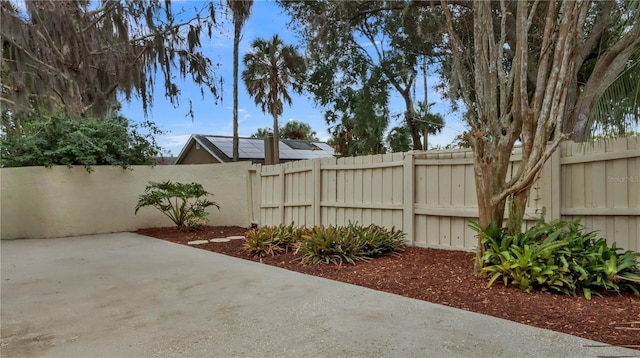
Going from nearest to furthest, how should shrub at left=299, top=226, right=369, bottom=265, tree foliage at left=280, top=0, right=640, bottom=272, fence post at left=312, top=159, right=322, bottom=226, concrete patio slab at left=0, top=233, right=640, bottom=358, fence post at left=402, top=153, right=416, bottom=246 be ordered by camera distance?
concrete patio slab at left=0, top=233, right=640, bottom=358, tree foliage at left=280, top=0, right=640, bottom=272, shrub at left=299, top=226, right=369, bottom=265, fence post at left=402, top=153, right=416, bottom=246, fence post at left=312, top=159, right=322, bottom=226

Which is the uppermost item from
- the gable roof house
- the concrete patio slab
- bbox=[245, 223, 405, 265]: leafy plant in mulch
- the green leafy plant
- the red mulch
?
the gable roof house

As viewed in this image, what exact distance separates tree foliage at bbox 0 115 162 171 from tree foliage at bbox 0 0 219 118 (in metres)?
2.34

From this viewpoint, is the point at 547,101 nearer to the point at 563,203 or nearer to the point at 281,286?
the point at 563,203

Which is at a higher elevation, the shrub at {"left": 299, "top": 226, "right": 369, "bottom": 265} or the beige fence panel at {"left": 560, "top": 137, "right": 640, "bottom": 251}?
the beige fence panel at {"left": 560, "top": 137, "right": 640, "bottom": 251}

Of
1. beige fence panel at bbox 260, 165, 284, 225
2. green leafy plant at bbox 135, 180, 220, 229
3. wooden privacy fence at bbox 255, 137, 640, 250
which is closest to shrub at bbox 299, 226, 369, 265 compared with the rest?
wooden privacy fence at bbox 255, 137, 640, 250

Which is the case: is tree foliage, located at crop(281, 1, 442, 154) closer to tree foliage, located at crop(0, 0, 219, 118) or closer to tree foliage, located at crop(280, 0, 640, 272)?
tree foliage, located at crop(0, 0, 219, 118)

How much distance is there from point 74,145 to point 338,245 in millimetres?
6631

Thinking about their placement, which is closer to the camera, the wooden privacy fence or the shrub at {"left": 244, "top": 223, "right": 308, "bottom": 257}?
the wooden privacy fence

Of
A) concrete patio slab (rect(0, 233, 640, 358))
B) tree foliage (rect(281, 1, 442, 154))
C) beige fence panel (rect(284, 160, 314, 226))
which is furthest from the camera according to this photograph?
tree foliage (rect(281, 1, 442, 154))

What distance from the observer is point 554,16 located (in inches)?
151

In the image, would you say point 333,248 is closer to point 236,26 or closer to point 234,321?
point 234,321

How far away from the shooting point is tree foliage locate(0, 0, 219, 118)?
10.6 m

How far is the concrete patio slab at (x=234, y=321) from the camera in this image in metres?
2.43

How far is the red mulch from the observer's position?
2678mm
